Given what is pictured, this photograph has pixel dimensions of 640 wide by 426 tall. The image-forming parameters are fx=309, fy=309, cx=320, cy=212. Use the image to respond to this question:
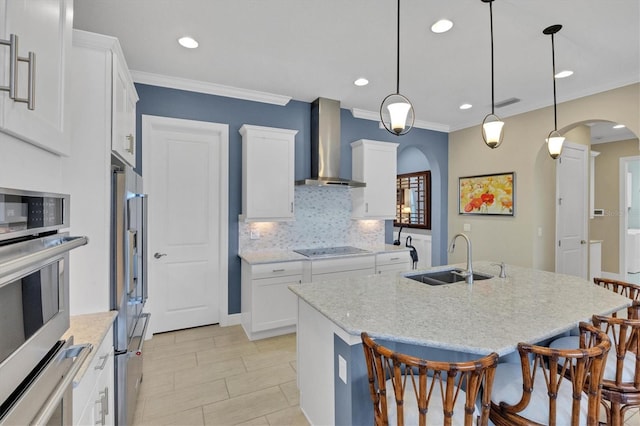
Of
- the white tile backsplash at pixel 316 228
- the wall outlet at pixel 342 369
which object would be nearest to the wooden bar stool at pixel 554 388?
the wall outlet at pixel 342 369

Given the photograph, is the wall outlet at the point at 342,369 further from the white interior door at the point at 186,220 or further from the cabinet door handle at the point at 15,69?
the white interior door at the point at 186,220

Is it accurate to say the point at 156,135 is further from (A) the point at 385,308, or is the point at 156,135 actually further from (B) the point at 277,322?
(A) the point at 385,308

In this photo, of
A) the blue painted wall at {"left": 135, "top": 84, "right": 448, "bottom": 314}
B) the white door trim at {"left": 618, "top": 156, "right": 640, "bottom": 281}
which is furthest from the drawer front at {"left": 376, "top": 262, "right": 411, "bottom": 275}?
the white door trim at {"left": 618, "top": 156, "right": 640, "bottom": 281}

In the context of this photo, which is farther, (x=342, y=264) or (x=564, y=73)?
(x=342, y=264)

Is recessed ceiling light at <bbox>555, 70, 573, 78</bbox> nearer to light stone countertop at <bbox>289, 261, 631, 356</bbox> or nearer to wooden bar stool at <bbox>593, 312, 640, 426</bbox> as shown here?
light stone countertop at <bbox>289, 261, 631, 356</bbox>

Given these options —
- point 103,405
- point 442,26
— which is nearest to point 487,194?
point 442,26

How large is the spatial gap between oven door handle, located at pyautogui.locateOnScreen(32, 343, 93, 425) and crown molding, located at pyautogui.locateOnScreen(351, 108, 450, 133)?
4.25 meters

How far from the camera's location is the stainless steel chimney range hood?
4.10 m

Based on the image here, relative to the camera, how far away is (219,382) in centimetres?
257

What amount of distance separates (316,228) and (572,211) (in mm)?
3837

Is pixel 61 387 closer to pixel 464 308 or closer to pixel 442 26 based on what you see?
pixel 464 308

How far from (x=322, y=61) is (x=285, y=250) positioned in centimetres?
227

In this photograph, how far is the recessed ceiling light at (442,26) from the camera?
8.01 feet

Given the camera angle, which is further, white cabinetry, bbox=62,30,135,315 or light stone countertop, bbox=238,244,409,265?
light stone countertop, bbox=238,244,409,265
